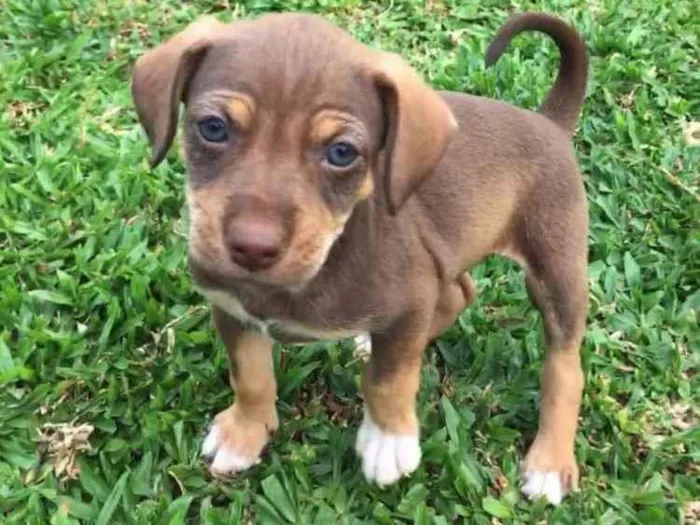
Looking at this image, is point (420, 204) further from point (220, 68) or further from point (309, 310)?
point (220, 68)

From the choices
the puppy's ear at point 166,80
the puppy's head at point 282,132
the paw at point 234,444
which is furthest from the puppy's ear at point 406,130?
the paw at point 234,444

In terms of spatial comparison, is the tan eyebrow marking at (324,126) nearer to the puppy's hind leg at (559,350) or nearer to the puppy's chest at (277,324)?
the puppy's chest at (277,324)

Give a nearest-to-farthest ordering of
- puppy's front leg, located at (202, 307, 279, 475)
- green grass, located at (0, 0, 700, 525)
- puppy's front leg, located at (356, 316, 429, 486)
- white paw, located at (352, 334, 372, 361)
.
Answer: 1. puppy's front leg, located at (356, 316, 429, 486)
2. puppy's front leg, located at (202, 307, 279, 475)
3. green grass, located at (0, 0, 700, 525)
4. white paw, located at (352, 334, 372, 361)

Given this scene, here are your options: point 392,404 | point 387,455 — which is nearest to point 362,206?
point 392,404

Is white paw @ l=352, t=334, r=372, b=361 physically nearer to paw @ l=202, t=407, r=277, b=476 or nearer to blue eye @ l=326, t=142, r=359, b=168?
paw @ l=202, t=407, r=277, b=476

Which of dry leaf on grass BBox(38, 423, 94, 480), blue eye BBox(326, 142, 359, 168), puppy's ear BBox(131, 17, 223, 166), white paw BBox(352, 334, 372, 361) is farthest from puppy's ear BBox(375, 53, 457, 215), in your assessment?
dry leaf on grass BBox(38, 423, 94, 480)

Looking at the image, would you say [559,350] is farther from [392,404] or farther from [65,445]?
[65,445]
